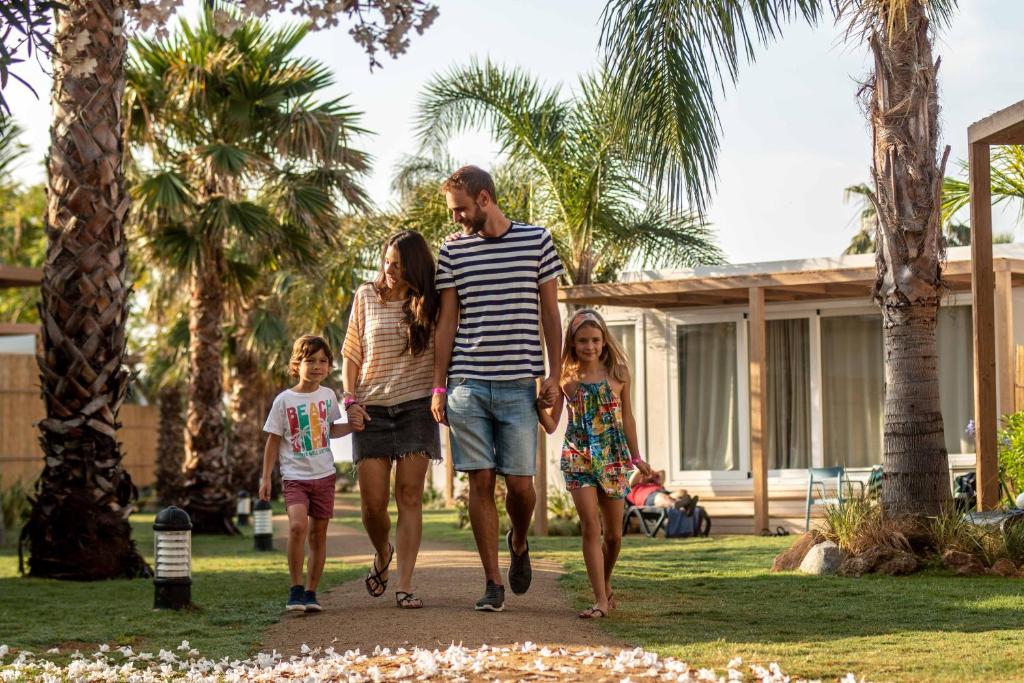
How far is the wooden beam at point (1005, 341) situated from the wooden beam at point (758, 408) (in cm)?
244

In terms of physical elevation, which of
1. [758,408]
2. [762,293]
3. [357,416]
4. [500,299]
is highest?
[762,293]

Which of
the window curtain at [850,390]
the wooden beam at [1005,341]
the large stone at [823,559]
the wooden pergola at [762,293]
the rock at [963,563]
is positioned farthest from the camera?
the window curtain at [850,390]

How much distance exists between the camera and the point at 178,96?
54.6 feet

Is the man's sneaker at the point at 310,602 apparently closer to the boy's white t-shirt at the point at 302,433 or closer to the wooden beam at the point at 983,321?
the boy's white t-shirt at the point at 302,433

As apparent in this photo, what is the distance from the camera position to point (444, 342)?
6.42 m

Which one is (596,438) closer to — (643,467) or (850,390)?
(643,467)

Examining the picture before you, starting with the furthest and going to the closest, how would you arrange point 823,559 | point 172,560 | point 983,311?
point 823,559 < point 983,311 < point 172,560

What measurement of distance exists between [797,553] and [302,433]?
4.08 m

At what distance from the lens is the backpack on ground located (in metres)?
14.6

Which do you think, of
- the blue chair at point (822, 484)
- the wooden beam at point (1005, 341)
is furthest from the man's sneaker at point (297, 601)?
the wooden beam at point (1005, 341)

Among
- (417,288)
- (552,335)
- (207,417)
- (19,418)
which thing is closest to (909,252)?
(552,335)

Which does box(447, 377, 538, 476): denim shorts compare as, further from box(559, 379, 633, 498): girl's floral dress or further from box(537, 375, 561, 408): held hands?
box(559, 379, 633, 498): girl's floral dress

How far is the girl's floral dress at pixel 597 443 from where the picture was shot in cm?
658

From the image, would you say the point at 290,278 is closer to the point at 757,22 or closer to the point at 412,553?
the point at 757,22
